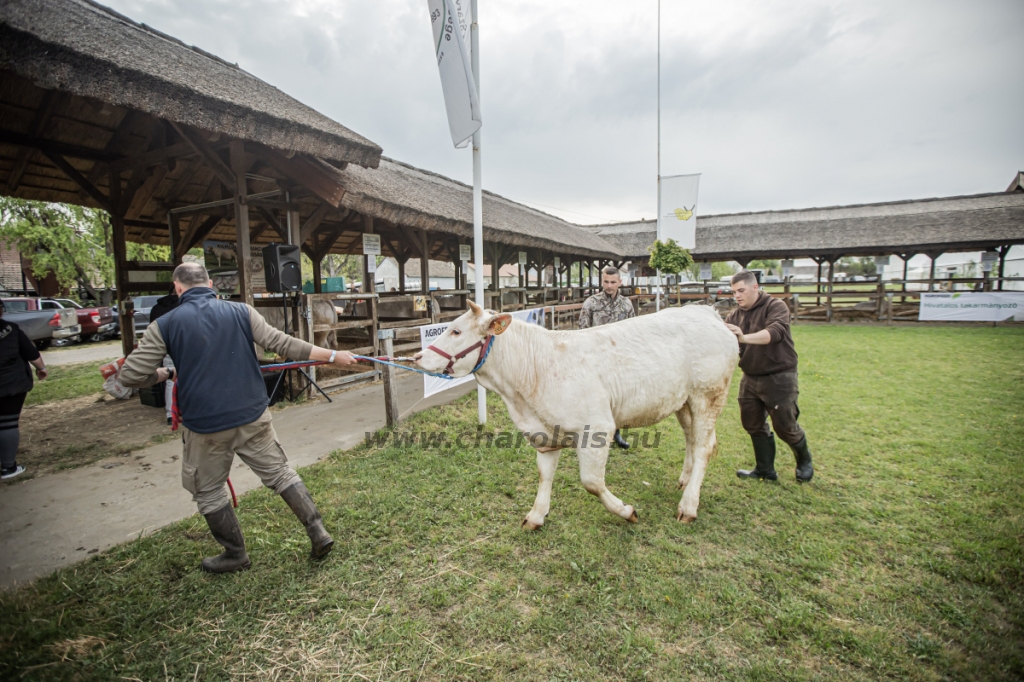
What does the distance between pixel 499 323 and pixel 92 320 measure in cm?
1934

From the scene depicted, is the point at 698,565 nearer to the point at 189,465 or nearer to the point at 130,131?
the point at 189,465

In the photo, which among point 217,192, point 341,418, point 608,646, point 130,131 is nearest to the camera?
point 608,646

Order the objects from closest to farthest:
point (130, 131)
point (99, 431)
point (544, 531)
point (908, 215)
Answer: point (544, 531)
point (99, 431)
point (130, 131)
point (908, 215)

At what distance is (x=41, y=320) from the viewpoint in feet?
44.5

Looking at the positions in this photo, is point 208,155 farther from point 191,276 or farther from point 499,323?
point 499,323

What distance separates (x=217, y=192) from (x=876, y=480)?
10.9 meters

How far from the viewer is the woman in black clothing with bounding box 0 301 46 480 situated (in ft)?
13.0

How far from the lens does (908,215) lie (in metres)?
19.3

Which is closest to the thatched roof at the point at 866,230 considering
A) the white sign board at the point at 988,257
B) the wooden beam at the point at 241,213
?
the white sign board at the point at 988,257

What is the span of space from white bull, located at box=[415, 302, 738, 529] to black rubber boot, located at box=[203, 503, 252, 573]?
1472 mm

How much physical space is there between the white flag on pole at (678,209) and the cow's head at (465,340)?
47.7 ft

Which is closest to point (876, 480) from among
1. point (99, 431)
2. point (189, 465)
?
point (189, 465)

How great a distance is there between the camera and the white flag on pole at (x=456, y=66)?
14.0 ft

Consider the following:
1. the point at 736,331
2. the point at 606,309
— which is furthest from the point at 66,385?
the point at 736,331
